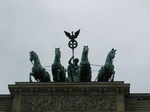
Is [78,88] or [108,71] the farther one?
[108,71]

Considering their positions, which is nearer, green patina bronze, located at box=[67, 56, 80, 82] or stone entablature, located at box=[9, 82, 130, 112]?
stone entablature, located at box=[9, 82, 130, 112]

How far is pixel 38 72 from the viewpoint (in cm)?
3033

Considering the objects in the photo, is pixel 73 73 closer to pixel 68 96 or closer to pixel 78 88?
pixel 78 88

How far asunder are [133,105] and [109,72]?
279 cm

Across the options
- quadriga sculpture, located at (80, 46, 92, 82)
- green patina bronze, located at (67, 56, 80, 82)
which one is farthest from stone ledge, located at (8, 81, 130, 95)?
green patina bronze, located at (67, 56, 80, 82)

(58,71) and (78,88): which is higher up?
(58,71)

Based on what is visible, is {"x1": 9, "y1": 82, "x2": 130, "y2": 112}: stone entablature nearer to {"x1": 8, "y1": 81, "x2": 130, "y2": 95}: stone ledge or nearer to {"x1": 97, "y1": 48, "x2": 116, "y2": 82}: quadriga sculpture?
{"x1": 8, "y1": 81, "x2": 130, "y2": 95}: stone ledge

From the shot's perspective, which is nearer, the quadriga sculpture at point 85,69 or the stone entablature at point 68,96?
the stone entablature at point 68,96

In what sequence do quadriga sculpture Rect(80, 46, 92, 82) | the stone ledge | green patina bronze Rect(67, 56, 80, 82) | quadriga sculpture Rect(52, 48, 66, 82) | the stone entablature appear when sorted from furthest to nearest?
green patina bronze Rect(67, 56, 80, 82), quadriga sculpture Rect(52, 48, 66, 82), quadriga sculpture Rect(80, 46, 92, 82), the stone ledge, the stone entablature

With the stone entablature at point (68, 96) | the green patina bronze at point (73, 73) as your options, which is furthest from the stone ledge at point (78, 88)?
the green patina bronze at point (73, 73)

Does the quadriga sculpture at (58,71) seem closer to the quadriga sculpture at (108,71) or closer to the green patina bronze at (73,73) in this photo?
the green patina bronze at (73,73)

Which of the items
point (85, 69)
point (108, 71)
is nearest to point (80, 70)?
point (85, 69)

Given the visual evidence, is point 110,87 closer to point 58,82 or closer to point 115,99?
point 115,99

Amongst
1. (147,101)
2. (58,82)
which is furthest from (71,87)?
(147,101)
